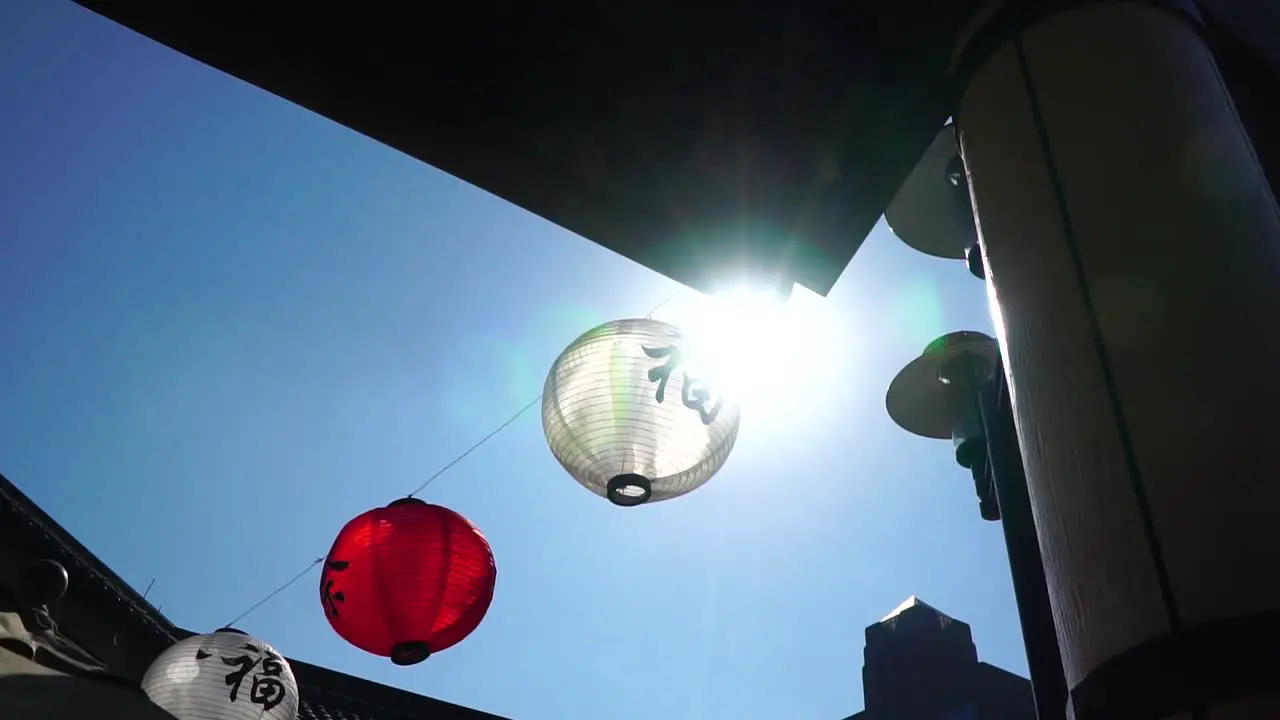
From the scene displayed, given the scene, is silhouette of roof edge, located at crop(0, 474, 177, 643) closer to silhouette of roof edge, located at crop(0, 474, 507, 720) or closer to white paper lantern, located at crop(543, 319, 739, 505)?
silhouette of roof edge, located at crop(0, 474, 507, 720)

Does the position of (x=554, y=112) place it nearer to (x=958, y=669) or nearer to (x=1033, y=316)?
(x=1033, y=316)

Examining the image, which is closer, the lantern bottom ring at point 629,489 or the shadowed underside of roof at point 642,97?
the shadowed underside of roof at point 642,97

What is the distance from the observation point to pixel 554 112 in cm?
297

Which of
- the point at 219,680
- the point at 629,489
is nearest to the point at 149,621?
the point at 219,680

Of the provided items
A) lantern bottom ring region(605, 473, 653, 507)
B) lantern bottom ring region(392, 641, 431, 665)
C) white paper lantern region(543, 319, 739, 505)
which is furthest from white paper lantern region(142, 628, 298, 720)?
lantern bottom ring region(605, 473, 653, 507)

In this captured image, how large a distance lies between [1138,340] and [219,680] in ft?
23.3

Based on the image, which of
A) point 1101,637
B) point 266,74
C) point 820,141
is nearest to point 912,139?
point 820,141

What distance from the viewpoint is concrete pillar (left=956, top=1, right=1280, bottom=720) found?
1343 millimetres

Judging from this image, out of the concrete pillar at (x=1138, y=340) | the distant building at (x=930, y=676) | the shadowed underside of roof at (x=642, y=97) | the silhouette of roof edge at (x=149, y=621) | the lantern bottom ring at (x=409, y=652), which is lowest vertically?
the concrete pillar at (x=1138, y=340)

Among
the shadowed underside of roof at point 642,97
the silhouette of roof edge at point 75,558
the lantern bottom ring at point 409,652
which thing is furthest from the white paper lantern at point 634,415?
the silhouette of roof edge at point 75,558

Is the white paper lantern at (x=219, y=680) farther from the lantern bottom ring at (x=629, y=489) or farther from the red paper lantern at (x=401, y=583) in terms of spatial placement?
the lantern bottom ring at (x=629, y=489)

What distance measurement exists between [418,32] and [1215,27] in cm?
208

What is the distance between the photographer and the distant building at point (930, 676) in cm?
2255

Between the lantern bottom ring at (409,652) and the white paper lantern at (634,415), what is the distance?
1387mm
